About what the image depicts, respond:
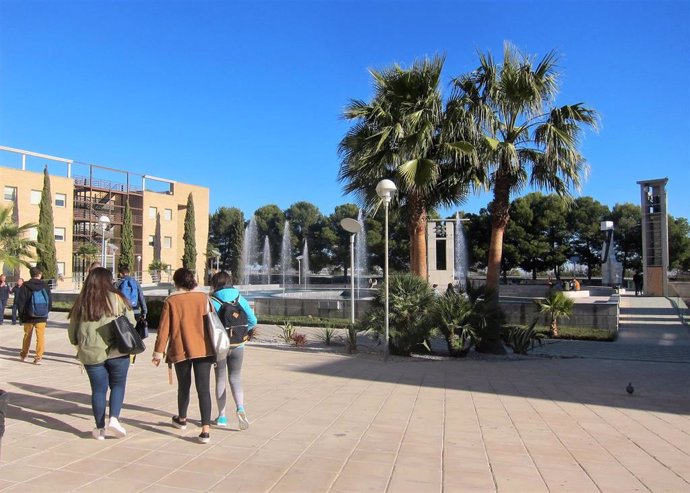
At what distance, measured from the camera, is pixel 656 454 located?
15.5ft

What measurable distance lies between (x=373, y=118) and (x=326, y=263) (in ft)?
184

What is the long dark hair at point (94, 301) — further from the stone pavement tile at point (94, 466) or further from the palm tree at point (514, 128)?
the palm tree at point (514, 128)

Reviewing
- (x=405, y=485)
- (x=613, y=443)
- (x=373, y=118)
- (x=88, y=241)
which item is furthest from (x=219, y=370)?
(x=88, y=241)

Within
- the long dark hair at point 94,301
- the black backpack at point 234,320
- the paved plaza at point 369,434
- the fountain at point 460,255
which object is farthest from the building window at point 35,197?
the black backpack at point 234,320

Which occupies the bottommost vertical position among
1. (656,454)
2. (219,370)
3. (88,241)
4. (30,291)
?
(656,454)

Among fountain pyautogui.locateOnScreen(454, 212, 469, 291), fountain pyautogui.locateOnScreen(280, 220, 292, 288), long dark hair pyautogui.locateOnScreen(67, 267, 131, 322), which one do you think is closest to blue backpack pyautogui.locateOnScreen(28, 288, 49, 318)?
long dark hair pyautogui.locateOnScreen(67, 267, 131, 322)

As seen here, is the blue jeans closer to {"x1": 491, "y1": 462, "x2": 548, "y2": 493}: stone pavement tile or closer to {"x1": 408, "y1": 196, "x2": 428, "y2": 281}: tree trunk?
{"x1": 491, "y1": 462, "x2": 548, "y2": 493}: stone pavement tile

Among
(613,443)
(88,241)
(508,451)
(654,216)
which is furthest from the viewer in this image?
(88,241)

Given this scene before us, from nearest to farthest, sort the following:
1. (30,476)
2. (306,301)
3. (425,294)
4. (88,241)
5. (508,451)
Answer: (30,476) → (508,451) → (425,294) → (306,301) → (88,241)

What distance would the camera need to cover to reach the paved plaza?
3859 mm

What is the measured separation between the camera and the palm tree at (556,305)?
13.9 m

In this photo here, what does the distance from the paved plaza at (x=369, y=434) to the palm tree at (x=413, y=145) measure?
15.6ft

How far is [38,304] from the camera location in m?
8.76

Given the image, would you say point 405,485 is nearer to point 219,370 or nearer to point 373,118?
point 219,370
